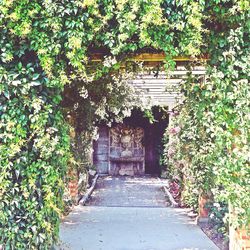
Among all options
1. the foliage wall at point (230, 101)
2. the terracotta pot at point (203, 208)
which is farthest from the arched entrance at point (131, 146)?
the foliage wall at point (230, 101)

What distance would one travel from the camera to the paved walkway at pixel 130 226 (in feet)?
18.8

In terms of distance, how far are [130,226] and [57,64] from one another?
4094mm

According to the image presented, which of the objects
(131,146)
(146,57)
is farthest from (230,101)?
(131,146)

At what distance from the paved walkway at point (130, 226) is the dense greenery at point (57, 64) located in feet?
2.82

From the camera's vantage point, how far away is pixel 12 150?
11.4 ft

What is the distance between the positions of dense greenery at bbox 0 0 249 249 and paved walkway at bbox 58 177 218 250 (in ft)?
2.82

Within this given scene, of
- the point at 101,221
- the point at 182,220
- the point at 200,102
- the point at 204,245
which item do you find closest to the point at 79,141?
the point at 101,221

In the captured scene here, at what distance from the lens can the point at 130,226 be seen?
6914 mm

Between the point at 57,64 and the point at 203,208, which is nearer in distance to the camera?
the point at 57,64

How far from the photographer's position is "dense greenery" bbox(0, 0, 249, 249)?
340cm

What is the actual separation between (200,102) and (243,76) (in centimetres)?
52

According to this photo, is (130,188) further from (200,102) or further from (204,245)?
(200,102)

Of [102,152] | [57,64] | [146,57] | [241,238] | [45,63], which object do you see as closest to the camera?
[45,63]

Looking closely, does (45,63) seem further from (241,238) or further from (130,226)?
(130,226)
